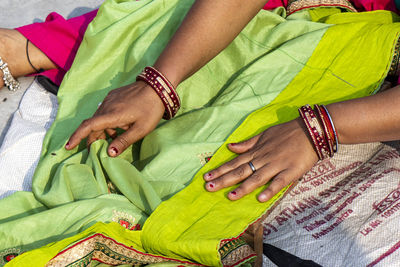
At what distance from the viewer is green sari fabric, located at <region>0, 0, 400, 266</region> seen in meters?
1.15

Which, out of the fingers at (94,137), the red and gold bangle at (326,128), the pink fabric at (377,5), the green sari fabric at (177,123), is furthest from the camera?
the pink fabric at (377,5)

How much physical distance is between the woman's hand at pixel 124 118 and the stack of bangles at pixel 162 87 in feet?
0.05

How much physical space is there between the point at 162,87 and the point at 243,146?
11.5 inches

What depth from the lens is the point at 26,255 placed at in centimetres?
101

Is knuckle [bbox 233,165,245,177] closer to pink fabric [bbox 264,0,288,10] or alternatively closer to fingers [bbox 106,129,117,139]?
fingers [bbox 106,129,117,139]

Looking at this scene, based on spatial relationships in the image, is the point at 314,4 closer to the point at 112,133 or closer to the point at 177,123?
the point at 177,123

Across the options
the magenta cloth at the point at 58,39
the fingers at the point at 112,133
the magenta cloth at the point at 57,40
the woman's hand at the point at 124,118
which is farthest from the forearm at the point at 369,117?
the magenta cloth at the point at 57,40

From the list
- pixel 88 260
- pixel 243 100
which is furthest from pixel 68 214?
pixel 243 100

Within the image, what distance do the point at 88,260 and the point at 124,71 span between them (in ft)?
2.70

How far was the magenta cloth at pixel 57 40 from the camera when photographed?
186 cm

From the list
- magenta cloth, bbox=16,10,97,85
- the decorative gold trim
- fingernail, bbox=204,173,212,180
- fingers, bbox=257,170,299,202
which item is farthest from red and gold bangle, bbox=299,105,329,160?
magenta cloth, bbox=16,10,97,85

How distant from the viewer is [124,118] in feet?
4.40

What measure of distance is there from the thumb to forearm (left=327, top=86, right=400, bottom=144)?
0.71 feet

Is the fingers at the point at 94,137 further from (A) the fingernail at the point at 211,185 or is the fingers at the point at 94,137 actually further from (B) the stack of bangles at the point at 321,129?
(B) the stack of bangles at the point at 321,129
